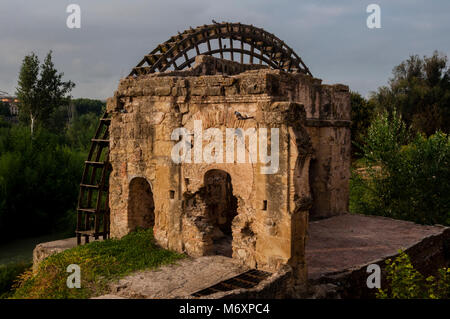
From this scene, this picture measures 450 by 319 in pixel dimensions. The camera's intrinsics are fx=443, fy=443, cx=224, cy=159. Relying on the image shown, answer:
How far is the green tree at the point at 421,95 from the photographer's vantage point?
27.1 meters

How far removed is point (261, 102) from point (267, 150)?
2.88 ft

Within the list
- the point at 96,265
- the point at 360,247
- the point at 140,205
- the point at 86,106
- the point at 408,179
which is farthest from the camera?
the point at 86,106

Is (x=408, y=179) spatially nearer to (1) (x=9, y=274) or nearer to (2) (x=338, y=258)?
(2) (x=338, y=258)

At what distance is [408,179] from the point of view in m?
16.2

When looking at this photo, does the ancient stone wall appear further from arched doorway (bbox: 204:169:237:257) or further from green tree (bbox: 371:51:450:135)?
green tree (bbox: 371:51:450:135)

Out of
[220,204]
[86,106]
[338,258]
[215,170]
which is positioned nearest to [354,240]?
[338,258]

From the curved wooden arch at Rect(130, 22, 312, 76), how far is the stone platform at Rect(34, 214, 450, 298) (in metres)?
6.23

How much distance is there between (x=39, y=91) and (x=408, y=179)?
66.1ft

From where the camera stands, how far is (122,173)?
10.1 meters

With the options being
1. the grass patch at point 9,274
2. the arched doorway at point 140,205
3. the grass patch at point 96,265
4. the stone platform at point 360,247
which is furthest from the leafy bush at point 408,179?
the grass patch at point 9,274
